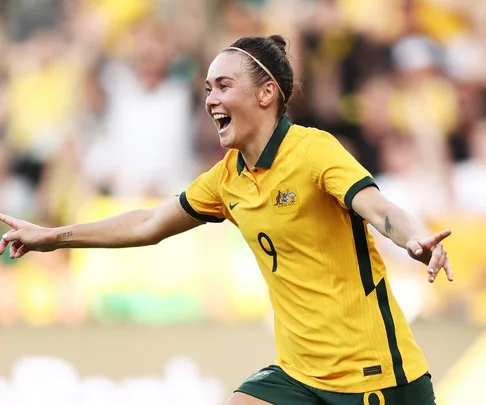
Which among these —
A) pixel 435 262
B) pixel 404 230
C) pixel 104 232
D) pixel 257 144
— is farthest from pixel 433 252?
pixel 104 232

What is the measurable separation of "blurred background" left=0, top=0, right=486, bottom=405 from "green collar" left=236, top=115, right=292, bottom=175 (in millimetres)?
4221

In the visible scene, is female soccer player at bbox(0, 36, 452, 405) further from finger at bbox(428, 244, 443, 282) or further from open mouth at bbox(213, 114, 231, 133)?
finger at bbox(428, 244, 443, 282)

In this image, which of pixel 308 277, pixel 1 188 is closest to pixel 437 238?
pixel 308 277

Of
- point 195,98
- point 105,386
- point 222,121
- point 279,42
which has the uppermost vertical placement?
point 195,98

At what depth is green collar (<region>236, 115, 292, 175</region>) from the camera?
418 cm

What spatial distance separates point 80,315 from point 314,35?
307 cm

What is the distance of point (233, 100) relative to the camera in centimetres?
425

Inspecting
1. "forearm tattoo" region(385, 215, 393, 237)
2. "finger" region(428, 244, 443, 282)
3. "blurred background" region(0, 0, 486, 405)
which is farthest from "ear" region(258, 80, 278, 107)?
"blurred background" region(0, 0, 486, 405)

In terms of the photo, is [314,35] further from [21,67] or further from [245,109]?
[245,109]

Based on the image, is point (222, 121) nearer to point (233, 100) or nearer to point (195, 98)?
point (233, 100)

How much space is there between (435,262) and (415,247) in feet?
0.32

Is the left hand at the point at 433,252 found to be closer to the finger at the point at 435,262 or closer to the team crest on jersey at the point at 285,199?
the finger at the point at 435,262

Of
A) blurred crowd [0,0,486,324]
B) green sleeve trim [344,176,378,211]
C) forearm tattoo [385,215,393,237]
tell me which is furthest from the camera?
blurred crowd [0,0,486,324]

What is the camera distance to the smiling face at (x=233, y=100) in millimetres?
4250
